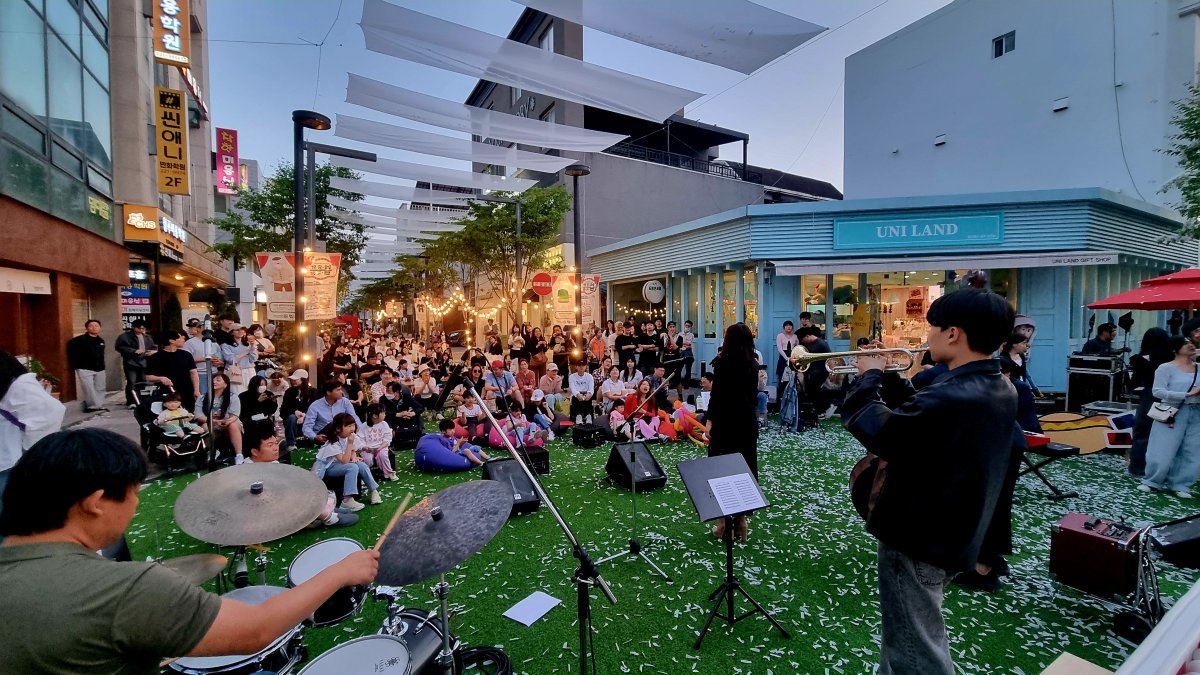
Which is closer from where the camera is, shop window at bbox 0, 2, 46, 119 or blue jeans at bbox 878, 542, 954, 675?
blue jeans at bbox 878, 542, 954, 675

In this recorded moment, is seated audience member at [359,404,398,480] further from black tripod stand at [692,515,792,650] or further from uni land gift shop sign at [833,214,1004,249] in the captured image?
uni land gift shop sign at [833,214,1004,249]

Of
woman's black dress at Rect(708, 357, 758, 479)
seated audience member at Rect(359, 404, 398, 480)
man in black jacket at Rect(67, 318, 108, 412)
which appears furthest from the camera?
man in black jacket at Rect(67, 318, 108, 412)

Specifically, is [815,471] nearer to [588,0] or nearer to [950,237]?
[588,0]

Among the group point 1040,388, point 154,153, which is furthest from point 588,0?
point 154,153

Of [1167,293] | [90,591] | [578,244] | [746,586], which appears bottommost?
[746,586]

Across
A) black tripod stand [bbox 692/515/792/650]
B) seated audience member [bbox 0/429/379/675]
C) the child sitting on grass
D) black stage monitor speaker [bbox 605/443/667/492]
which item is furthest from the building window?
the child sitting on grass

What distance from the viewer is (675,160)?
88.5ft

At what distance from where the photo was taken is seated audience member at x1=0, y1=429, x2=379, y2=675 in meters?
1.22

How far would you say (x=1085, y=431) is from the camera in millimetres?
7699

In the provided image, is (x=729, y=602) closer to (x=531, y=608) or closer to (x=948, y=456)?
(x=531, y=608)

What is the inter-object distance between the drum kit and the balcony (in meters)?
22.9

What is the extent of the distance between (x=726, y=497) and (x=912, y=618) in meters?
1.43

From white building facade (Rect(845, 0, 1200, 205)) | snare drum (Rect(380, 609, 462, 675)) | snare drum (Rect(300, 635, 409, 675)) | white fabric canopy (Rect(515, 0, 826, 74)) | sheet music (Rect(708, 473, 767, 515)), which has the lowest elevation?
snare drum (Rect(380, 609, 462, 675))

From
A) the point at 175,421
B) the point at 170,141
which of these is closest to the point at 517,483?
the point at 175,421
